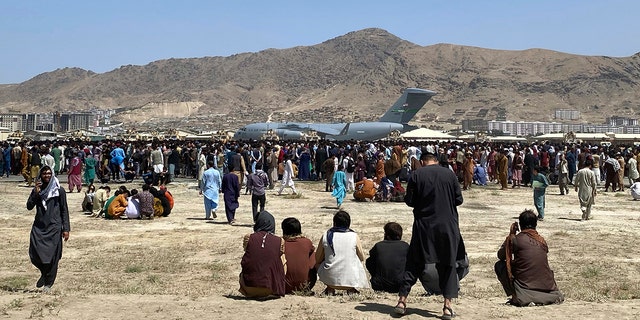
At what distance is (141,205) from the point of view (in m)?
15.4

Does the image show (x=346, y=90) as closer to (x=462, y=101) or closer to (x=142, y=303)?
(x=462, y=101)

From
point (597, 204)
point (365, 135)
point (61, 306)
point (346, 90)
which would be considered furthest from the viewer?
point (346, 90)

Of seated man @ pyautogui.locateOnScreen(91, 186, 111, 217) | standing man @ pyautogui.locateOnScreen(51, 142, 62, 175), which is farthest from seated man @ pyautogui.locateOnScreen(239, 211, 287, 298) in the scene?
standing man @ pyautogui.locateOnScreen(51, 142, 62, 175)

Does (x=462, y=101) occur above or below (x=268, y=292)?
above

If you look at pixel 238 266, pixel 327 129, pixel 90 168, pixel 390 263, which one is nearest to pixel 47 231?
pixel 238 266

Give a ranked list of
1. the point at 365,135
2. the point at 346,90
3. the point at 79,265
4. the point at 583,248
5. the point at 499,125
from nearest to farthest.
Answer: the point at 79,265 < the point at 583,248 < the point at 365,135 < the point at 499,125 < the point at 346,90

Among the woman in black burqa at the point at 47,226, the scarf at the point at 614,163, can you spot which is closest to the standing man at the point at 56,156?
the woman in black burqa at the point at 47,226

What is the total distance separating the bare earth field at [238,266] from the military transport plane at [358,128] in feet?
139

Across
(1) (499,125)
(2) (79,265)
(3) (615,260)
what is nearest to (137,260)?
(2) (79,265)

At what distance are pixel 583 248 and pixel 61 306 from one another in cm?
850

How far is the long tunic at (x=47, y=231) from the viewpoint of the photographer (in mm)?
8172

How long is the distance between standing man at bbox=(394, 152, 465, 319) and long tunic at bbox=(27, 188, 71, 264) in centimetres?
403

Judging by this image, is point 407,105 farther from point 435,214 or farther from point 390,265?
point 435,214

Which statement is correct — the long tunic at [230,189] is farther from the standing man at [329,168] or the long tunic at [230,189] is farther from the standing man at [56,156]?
the standing man at [56,156]
